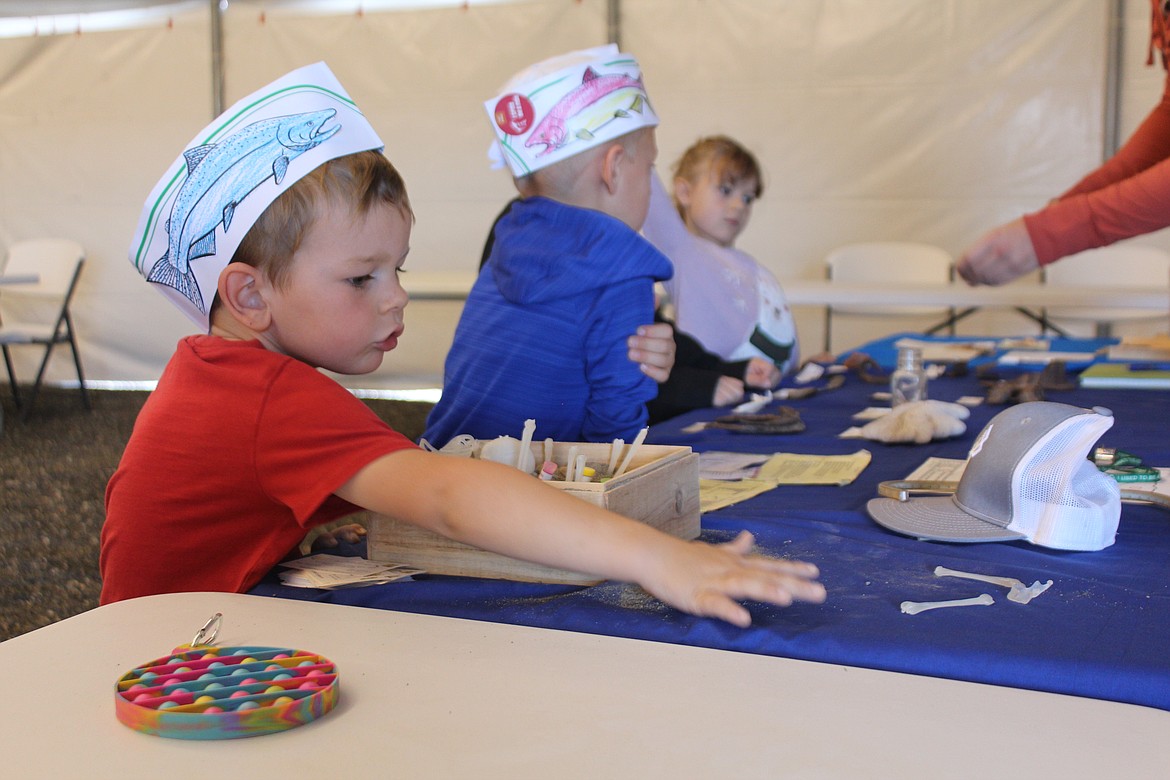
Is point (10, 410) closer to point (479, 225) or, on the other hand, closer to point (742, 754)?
point (479, 225)

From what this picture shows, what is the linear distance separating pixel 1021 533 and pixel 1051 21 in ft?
17.4

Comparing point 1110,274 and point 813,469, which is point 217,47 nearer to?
point 1110,274

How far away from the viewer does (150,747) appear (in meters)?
0.66

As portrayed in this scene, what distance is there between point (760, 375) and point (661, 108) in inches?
146

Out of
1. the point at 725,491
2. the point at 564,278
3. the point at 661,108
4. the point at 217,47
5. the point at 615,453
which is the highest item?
the point at 217,47

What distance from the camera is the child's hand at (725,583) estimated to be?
904 millimetres

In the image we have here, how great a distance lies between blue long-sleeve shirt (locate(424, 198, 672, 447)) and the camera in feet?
6.40

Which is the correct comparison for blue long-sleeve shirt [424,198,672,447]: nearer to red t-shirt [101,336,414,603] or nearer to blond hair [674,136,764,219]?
red t-shirt [101,336,414,603]

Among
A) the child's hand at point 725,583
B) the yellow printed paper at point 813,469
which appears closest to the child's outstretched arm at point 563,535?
the child's hand at point 725,583

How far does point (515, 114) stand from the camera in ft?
7.08

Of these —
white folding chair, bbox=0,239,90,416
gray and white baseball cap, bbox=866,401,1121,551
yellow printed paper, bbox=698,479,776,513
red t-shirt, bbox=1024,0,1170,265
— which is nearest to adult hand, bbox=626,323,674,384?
yellow printed paper, bbox=698,479,776,513

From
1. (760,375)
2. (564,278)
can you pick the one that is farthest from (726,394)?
(564,278)

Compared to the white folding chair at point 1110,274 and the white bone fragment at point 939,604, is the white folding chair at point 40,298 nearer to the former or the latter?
the white folding chair at point 1110,274

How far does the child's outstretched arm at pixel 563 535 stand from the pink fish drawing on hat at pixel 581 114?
3.88ft
